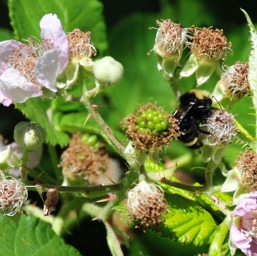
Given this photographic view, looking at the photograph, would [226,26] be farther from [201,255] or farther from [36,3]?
[201,255]

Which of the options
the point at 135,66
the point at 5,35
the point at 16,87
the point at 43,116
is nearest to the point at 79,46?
the point at 16,87

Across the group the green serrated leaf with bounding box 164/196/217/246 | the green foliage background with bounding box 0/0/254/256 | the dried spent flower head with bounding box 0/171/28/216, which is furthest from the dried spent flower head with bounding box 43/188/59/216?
the green foliage background with bounding box 0/0/254/256

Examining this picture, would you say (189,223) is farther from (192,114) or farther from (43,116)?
(43,116)

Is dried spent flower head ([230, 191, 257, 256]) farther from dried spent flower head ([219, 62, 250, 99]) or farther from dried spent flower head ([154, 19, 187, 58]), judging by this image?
dried spent flower head ([154, 19, 187, 58])

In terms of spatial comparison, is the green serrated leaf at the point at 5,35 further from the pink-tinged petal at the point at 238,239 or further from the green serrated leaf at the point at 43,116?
the pink-tinged petal at the point at 238,239

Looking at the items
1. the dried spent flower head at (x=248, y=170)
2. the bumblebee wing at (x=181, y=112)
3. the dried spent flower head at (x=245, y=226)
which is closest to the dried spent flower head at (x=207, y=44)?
the bumblebee wing at (x=181, y=112)

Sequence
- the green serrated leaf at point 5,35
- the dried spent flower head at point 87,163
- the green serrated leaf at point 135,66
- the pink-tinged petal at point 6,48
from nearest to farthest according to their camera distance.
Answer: the pink-tinged petal at point 6,48, the dried spent flower head at point 87,163, the green serrated leaf at point 5,35, the green serrated leaf at point 135,66
